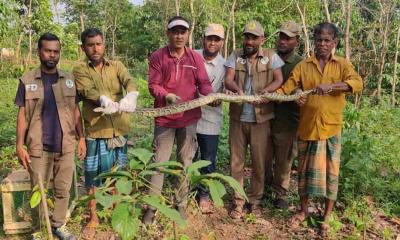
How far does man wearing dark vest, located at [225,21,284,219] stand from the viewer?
3703 mm

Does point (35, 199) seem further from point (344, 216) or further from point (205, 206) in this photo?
point (344, 216)

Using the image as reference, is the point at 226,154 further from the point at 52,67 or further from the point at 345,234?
the point at 52,67

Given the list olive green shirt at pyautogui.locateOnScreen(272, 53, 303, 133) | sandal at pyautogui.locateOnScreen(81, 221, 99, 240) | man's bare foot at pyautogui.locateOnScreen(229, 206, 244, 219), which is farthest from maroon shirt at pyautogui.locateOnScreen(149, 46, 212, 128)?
sandal at pyautogui.locateOnScreen(81, 221, 99, 240)

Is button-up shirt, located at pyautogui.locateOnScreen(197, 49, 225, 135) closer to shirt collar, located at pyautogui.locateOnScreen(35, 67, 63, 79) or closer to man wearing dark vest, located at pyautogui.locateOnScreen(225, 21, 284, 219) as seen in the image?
man wearing dark vest, located at pyautogui.locateOnScreen(225, 21, 284, 219)

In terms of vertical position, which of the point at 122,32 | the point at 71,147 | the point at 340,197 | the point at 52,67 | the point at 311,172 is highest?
the point at 122,32

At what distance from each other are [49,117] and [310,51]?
46.5ft

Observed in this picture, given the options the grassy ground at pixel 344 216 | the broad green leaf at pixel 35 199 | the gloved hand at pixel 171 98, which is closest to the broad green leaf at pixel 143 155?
the broad green leaf at pixel 35 199

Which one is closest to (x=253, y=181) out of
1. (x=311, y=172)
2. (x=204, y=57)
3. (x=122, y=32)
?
(x=311, y=172)

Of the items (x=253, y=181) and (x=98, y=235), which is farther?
(x=253, y=181)

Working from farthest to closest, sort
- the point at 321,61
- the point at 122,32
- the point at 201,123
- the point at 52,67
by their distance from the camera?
the point at 122,32, the point at 201,123, the point at 321,61, the point at 52,67

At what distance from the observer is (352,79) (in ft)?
11.0

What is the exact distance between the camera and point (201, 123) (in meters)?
3.99

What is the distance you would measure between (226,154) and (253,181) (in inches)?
56.6

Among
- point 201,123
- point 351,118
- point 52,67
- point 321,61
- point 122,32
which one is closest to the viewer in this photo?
point 52,67
